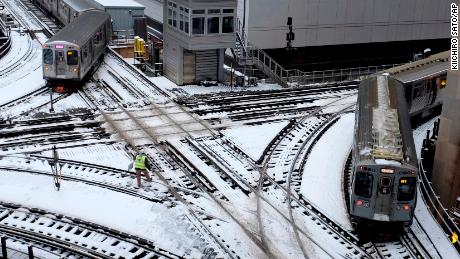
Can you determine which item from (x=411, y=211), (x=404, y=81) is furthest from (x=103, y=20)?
(x=411, y=211)

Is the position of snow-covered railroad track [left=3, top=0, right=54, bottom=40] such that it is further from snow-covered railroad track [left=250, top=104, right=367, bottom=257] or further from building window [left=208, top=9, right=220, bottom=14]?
snow-covered railroad track [left=250, top=104, right=367, bottom=257]

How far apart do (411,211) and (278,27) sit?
2448 cm

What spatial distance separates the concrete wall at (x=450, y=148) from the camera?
2153cm

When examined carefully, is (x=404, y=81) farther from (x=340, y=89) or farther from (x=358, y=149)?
(x=358, y=149)

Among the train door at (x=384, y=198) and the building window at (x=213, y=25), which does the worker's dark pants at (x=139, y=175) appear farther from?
the building window at (x=213, y=25)

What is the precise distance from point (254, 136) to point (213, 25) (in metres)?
9.75

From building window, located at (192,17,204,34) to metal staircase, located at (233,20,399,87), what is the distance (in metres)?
3.73

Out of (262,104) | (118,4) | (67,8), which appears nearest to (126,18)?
(118,4)

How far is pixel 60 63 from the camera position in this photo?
98.3 feet

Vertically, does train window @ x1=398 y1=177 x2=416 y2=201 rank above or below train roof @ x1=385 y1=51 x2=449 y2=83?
below

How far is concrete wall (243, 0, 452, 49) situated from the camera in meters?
38.1

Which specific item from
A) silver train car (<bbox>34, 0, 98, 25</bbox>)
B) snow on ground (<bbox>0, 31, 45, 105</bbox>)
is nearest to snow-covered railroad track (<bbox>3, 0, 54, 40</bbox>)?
silver train car (<bbox>34, 0, 98, 25</bbox>)

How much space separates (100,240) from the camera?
16.1 metres

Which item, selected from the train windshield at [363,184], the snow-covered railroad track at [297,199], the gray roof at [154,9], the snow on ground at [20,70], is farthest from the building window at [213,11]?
the train windshield at [363,184]
